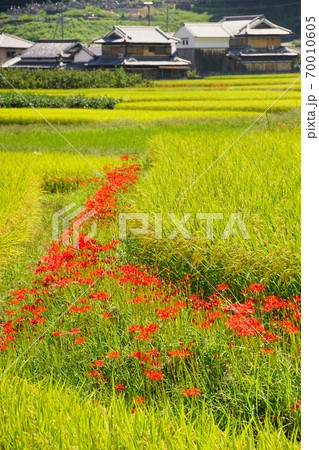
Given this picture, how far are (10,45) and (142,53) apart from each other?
7.10 metres

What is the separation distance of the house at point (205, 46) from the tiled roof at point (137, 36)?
2.17 ft

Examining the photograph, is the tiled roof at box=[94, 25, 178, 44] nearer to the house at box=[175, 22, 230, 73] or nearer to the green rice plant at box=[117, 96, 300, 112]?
the house at box=[175, 22, 230, 73]

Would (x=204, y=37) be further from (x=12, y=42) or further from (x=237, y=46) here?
(x=12, y=42)

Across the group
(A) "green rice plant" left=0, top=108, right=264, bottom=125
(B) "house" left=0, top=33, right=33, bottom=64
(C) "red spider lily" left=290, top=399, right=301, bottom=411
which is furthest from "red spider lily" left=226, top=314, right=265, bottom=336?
(B) "house" left=0, top=33, right=33, bottom=64

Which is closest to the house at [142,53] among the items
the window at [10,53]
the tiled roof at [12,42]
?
the window at [10,53]

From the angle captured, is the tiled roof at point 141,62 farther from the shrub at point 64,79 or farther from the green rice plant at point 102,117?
the green rice plant at point 102,117

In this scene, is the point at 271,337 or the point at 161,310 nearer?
the point at 271,337

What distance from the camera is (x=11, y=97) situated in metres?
19.1

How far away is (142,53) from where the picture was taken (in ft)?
89.7

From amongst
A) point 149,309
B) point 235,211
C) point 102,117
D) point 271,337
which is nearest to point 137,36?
point 102,117

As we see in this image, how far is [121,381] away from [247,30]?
24287mm

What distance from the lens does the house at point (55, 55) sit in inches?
959

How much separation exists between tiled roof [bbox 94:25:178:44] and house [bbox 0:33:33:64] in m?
3.23
